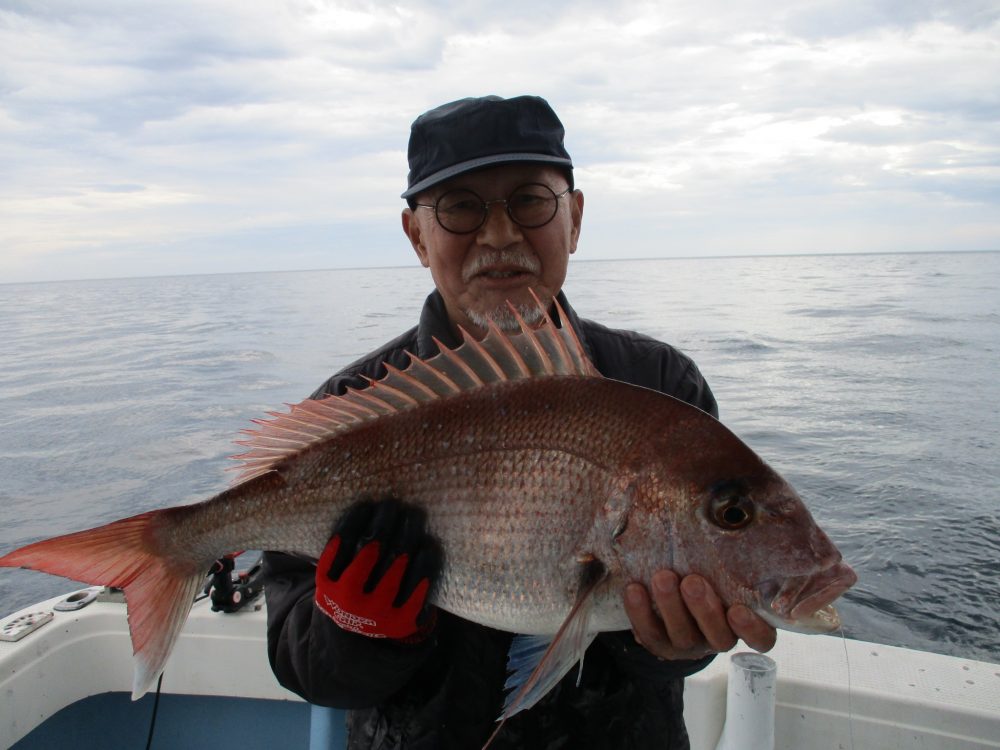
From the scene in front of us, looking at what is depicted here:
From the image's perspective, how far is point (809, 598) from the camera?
56.6 inches

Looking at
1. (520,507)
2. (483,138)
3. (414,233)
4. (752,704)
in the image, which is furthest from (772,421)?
(520,507)

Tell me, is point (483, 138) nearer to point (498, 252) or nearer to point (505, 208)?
point (505, 208)

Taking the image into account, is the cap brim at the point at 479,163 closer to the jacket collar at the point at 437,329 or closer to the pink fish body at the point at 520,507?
the jacket collar at the point at 437,329

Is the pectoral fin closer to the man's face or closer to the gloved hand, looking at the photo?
the gloved hand

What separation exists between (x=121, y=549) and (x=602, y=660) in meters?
1.45

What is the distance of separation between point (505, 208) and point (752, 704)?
218 centimetres

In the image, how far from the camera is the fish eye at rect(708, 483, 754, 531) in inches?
60.7

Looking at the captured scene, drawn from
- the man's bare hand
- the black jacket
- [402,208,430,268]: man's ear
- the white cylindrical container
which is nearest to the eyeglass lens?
[402,208,430,268]: man's ear

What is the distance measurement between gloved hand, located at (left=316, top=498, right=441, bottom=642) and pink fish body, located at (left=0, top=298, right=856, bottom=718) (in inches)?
1.8

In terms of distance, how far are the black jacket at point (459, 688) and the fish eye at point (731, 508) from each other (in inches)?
25.5

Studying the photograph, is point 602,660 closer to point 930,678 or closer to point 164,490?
point 930,678

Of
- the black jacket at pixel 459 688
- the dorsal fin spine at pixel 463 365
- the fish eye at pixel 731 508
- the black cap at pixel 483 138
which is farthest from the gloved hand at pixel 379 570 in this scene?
the black cap at pixel 483 138

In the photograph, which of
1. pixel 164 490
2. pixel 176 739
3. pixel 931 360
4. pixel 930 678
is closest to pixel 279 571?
pixel 176 739

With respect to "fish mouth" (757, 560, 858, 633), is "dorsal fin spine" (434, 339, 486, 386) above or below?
above
